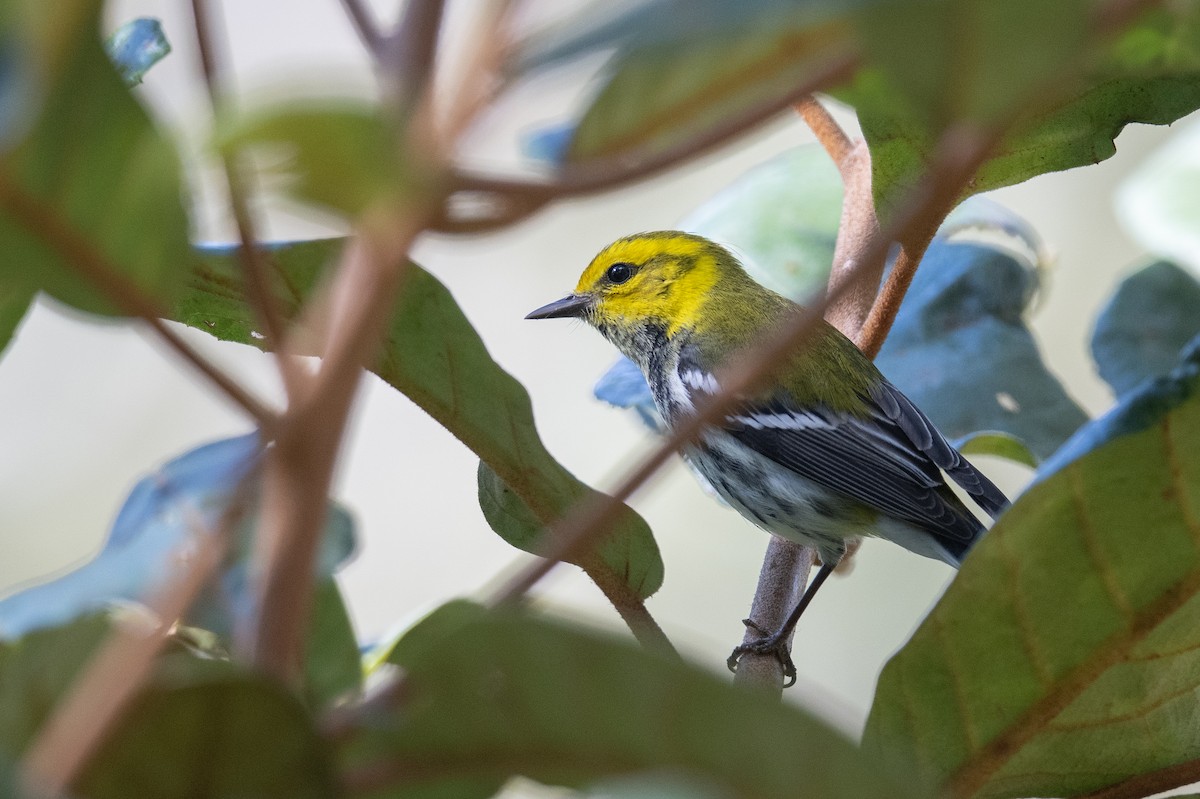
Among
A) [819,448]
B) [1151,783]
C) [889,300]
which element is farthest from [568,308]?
[1151,783]

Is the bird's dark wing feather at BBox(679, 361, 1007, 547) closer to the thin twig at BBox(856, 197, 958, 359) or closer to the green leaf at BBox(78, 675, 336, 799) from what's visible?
the thin twig at BBox(856, 197, 958, 359)

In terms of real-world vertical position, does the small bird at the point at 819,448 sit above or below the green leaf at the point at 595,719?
above

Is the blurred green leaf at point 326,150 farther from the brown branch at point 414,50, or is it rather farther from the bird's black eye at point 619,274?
the bird's black eye at point 619,274

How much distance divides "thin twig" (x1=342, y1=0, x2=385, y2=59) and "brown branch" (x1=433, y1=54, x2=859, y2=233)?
77 millimetres

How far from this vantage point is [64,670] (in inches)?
17.2

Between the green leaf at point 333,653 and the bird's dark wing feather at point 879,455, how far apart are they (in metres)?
1.36

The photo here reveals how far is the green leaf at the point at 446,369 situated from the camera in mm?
730

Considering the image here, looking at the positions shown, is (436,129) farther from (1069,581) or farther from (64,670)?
(1069,581)

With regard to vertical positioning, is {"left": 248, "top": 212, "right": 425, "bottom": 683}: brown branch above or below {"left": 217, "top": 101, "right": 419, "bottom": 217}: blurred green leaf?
below

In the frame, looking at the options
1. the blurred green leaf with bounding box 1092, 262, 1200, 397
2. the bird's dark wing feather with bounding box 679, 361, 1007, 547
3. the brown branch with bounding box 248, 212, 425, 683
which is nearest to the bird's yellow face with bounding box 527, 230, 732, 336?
the bird's dark wing feather with bounding box 679, 361, 1007, 547

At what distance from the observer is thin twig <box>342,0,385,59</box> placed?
15.8 inches

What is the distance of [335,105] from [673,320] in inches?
78.4

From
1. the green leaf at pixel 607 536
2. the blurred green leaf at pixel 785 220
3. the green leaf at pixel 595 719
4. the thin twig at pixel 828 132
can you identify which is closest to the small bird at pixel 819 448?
the blurred green leaf at pixel 785 220

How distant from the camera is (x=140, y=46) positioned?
2.60 ft
